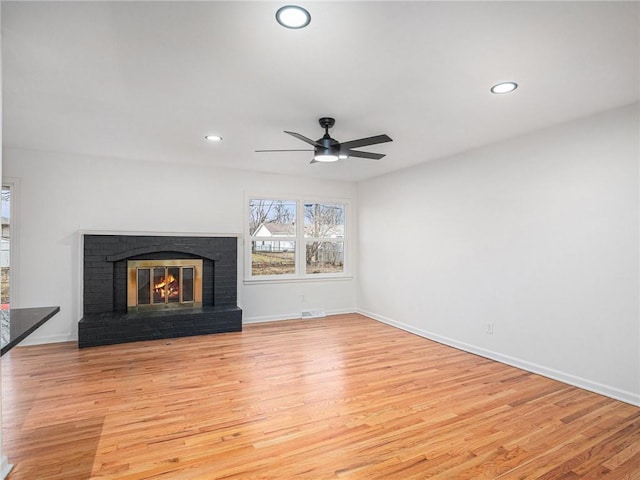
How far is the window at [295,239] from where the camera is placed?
5805 millimetres

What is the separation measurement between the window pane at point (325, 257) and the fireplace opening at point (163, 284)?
189cm

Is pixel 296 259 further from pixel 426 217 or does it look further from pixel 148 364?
pixel 148 364

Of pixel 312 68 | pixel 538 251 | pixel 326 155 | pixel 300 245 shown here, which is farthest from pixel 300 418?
pixel 300 245

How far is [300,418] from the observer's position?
102 inches

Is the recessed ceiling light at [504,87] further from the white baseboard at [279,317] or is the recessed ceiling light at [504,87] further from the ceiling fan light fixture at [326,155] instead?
the white baseboard at [279,317]

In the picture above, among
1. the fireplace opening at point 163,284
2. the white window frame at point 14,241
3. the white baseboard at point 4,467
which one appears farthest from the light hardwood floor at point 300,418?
the fireplace opening at point 163,284

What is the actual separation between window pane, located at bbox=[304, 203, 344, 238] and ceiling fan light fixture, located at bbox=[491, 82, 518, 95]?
3832 mm

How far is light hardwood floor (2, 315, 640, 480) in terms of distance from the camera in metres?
2.05

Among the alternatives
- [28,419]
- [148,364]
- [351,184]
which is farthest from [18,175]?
[351,184]

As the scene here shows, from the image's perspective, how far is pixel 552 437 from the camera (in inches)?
93.3

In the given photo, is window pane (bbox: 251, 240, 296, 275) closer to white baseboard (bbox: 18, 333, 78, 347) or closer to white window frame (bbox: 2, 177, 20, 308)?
white baseboard (bbox: 18, 333, 78, 347)

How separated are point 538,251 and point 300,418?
274 centimetres

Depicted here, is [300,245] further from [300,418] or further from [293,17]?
[293,17]

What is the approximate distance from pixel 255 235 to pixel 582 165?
4.30 m
